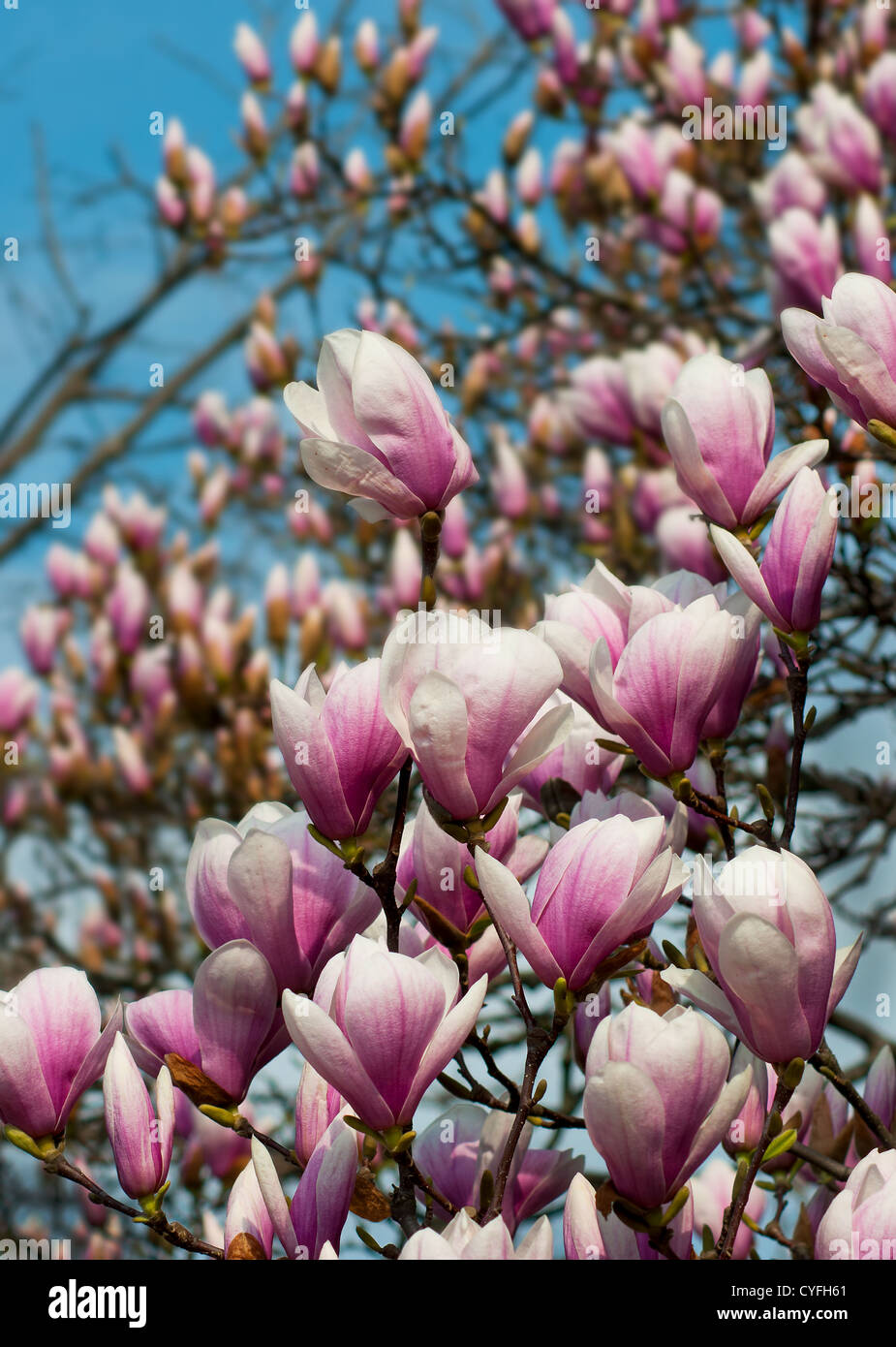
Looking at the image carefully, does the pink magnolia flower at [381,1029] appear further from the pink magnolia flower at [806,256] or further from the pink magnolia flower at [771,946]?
the pink magnolia flower at [806,256]

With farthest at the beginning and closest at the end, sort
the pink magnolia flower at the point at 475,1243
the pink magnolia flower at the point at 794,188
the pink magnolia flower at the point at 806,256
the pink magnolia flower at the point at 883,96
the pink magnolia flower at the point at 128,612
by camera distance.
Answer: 1. the pink magnolia flower at the point at 128,612
2. the pink magnolia flower at the point at 883,96
3. the pink magnolia flower at the point at 794,188
4. the pink magnolia flower at the point at 806,256
5. the pink magnolia flower at the point at 475,1243

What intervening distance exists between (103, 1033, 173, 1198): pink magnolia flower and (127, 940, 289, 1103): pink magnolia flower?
52mm

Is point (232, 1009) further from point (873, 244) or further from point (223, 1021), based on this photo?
point (873, 244)

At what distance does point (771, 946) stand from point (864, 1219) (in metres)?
0.18

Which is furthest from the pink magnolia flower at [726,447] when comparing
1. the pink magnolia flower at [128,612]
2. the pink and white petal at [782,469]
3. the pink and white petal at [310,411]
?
the pink magnolia flower at [128,612]

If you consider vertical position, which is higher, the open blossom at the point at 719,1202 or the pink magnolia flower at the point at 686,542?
the pink magnolia flower at the point at 686,542

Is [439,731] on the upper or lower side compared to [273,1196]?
upper

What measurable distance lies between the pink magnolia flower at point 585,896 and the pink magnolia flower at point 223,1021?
200 mm

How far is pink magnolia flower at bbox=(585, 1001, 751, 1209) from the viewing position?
774 millimetres

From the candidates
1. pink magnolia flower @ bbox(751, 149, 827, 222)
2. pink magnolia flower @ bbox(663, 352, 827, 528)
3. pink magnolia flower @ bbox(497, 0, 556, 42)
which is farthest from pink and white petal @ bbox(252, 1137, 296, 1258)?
pink magnolia flower @ bbox(497, 0, 556, 42)

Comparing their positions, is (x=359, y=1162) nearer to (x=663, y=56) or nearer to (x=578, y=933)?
(x=578, y=933)

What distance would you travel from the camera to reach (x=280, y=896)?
942mm

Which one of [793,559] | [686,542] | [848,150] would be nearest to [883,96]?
[848,150]

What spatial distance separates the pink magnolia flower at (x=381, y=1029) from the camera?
2.68ft
